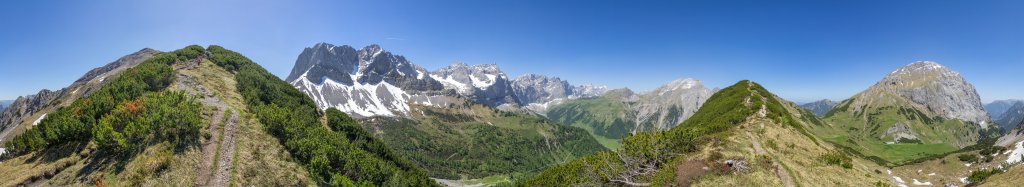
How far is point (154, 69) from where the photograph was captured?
96188mm

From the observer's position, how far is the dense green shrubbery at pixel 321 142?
69625mm

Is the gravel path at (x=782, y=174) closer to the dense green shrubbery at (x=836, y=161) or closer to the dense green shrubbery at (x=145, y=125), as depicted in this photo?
the dense green shrubbery at (x=836, y=161)

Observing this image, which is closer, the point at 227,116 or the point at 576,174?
the point at 576,174

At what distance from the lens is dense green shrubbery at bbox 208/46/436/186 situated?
69625mm

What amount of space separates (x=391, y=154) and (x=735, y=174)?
91.1 m

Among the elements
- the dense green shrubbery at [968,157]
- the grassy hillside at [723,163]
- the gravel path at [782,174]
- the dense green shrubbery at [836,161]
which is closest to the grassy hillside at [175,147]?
the grassy hillside at [723,163]

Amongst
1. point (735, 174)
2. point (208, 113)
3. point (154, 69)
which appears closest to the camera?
point (735, 174)

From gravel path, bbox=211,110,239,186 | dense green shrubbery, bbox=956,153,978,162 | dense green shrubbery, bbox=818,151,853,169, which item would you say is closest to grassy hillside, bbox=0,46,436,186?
gravel path, bbox=211,110,239,186

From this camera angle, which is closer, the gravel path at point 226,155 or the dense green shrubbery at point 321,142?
the gravel path at point 226,155

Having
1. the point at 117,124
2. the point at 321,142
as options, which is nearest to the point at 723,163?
the point at 321,142

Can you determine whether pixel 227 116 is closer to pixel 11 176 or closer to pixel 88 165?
pixel 88 165

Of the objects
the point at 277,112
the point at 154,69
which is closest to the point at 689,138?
the point at 277,112

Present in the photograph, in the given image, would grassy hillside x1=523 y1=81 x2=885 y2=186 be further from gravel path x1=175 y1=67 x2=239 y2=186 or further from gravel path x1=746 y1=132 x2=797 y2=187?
gravel path x1=175 y1=67 x2=239 y2=186

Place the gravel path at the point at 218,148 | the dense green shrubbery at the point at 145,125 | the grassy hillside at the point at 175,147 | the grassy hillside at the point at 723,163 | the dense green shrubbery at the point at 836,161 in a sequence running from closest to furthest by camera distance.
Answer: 1. the grassy hillside at the point at 723,163
2. the grassy hillside at the point at 175,147
3. the dense green shrubbery at the point at 836,161
4. the gravel path at the point at 218,148
5. the dense green shrubbery at the point at 145,125
